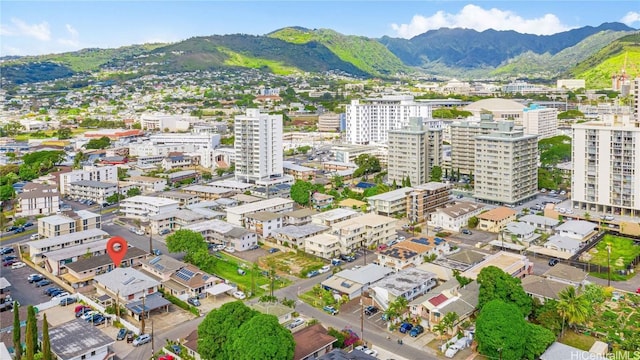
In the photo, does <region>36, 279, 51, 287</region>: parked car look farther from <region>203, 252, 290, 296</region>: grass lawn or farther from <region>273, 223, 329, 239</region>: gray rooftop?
<region>273, 223, 329, 239</region>: gray rooftop

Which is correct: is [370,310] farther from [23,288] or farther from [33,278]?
[33,278]

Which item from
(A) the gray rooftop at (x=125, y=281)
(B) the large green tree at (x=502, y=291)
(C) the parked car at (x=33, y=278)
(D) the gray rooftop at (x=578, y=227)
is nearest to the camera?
(B) the large green tree at (x=502, y=291)

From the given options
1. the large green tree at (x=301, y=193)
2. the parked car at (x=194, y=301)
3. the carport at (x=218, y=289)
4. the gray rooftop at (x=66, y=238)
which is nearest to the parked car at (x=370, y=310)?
the carport at (x=218, y=289)

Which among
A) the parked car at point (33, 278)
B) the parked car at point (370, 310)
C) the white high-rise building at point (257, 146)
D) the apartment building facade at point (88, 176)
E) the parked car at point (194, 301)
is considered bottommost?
the parked car at point (370, 310)

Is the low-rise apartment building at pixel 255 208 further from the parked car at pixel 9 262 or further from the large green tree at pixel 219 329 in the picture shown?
the large green tree at pixel 219 329

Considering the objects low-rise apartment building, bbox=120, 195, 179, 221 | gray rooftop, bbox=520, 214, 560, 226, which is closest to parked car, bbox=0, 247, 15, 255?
low-rise apartment building, bbox=120, 195, 179, 221

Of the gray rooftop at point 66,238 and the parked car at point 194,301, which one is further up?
the gray rooftop at point 66,238

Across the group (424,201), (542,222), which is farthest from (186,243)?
(542,222)
